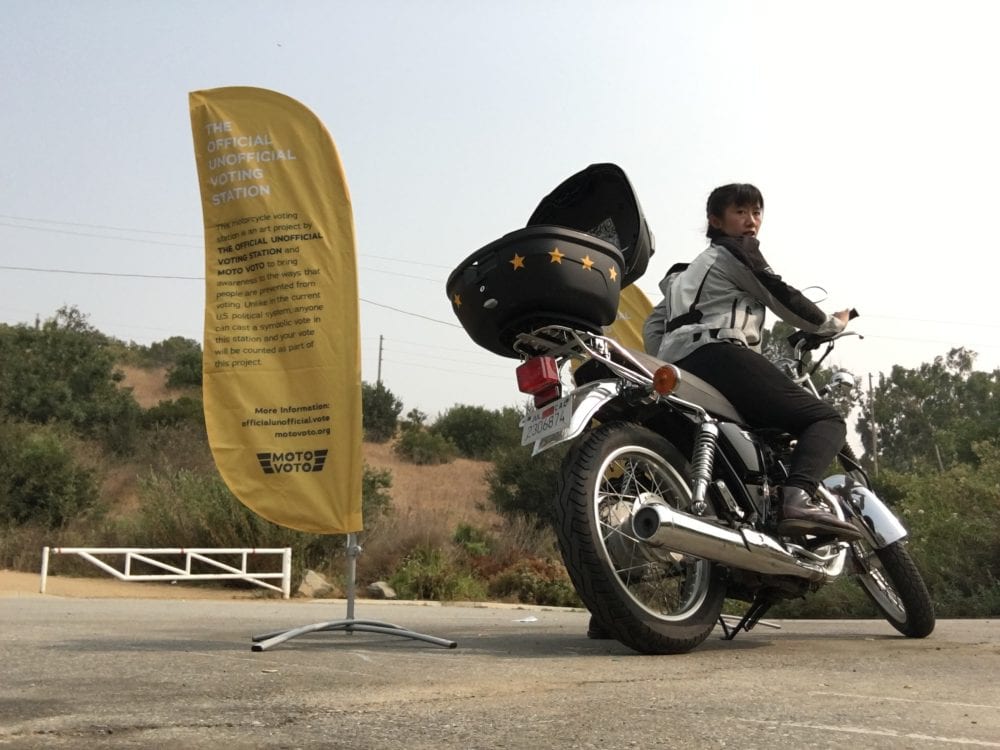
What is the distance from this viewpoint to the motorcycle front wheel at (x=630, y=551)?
143 inches

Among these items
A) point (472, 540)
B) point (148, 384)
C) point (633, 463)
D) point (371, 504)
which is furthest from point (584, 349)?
point (148, 384)

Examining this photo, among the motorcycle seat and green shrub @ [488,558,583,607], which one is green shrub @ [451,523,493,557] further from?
the motorcycle seat

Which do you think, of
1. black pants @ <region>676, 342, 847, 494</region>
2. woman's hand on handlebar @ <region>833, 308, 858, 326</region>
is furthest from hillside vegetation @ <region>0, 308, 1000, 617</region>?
black pants @ <region>676, 342, 847, 494</region>

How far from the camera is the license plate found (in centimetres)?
391

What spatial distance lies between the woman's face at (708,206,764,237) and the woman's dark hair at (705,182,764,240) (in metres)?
0.02

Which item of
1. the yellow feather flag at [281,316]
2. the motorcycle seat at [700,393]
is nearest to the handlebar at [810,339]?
the motorcycle seat at [700,393]

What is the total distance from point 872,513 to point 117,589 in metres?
14.4

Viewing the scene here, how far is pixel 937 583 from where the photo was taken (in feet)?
33.8

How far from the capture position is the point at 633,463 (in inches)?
159

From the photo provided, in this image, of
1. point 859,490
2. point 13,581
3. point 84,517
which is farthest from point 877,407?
point 859,490

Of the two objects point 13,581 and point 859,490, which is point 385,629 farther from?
point 13,581

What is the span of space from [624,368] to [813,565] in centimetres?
115

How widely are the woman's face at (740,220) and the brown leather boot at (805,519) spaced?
4.48 ft

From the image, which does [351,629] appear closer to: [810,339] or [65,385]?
[810,339]
